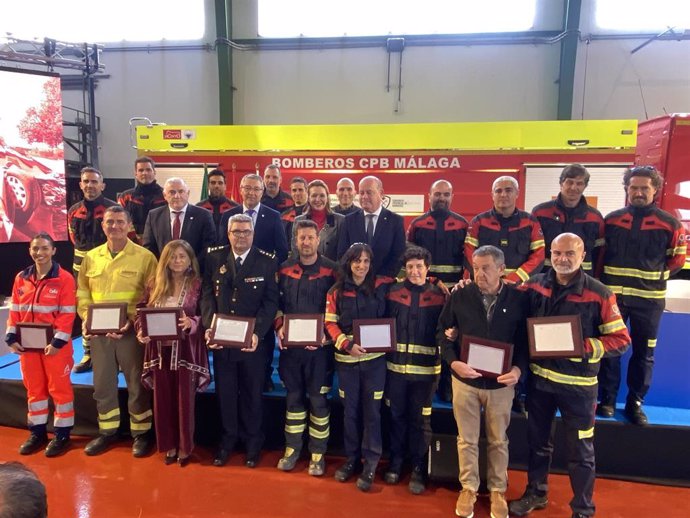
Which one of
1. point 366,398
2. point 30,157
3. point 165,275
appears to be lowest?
point 366,398

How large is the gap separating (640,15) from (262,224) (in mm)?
10344

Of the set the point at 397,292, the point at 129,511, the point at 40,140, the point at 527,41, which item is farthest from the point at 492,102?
the point at 129,511

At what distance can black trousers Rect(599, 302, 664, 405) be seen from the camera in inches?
137

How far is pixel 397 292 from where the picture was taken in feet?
10.8

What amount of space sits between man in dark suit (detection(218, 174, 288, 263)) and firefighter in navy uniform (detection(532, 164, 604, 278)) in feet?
7.36

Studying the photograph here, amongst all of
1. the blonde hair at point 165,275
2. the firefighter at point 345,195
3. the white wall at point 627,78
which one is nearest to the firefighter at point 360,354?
the blonde hair at point 165,275

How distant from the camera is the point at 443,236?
399 cm

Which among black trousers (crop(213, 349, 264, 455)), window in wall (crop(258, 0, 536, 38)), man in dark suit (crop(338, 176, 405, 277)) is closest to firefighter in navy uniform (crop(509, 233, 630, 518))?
man in dark suit (crop(338, 176, 405, 277))

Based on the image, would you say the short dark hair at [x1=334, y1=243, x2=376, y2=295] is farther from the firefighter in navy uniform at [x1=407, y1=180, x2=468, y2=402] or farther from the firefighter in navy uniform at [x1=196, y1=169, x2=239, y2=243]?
the firefighter in navy uniform at [x1=196, y1=169, x2=239, y2=243]

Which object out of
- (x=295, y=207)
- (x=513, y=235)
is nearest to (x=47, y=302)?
(x=295, y=207)

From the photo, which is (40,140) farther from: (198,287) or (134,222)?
(198,287)

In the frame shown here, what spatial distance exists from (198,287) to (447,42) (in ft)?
29.7

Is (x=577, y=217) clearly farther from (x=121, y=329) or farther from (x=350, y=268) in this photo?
(x=121, y=329)

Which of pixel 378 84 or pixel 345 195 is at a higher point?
pixel 378 84
